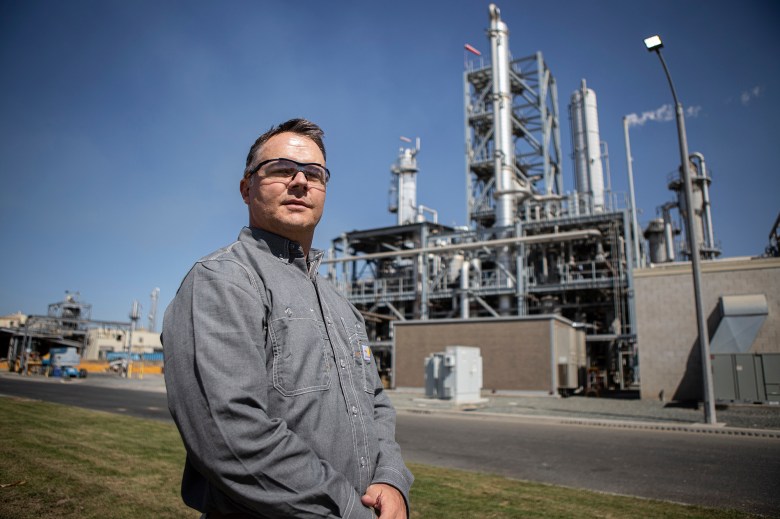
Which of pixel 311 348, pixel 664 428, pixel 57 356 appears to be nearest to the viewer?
pixel 311 348

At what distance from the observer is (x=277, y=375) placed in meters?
1.53

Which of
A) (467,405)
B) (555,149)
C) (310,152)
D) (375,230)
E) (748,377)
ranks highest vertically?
(555,149)

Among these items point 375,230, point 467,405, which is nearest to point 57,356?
point 375,230

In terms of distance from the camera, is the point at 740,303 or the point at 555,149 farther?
the point at 555,149

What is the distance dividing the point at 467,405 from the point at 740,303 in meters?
11.4

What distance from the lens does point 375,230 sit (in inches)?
1647

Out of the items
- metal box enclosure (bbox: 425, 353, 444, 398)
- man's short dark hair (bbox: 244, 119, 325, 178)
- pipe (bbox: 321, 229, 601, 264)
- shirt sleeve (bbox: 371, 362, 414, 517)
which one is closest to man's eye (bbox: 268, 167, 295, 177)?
man's short dark hair (bbox: 244, 119, 325, 178)

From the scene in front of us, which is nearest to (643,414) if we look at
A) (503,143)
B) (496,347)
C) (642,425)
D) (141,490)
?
(642,425)

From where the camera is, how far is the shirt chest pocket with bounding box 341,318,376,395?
188 centimetres

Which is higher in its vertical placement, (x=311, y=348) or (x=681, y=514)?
(x=311, y=348)

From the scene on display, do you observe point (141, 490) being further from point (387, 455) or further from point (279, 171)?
point (279, 171)

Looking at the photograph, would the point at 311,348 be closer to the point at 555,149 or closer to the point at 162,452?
the point at 162,452

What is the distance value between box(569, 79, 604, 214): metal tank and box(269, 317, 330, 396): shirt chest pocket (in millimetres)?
37855

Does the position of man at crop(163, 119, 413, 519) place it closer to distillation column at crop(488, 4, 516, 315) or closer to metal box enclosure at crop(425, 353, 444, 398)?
metal box enclosure at crop(425, 353, 444, 398)
